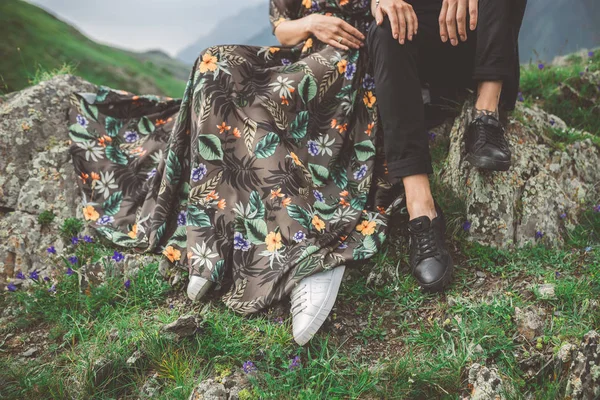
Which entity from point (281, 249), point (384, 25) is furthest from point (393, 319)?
point (384, 25)

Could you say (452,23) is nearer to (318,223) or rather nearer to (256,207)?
(318,223)

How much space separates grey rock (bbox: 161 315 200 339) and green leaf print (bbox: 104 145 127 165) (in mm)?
1726

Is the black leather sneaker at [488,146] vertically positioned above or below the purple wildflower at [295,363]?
above

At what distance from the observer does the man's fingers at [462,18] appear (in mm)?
2434

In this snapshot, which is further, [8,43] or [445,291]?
[8,43]

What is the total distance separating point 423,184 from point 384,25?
100 centimetres

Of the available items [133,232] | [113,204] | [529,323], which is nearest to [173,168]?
[133,232]

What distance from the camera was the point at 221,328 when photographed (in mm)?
2225

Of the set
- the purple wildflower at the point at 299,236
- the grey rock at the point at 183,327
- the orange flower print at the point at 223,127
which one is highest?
the orange flower print at the point at 223,127

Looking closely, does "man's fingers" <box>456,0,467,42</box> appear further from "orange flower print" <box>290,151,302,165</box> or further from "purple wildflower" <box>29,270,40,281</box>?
"purple wildflower" <box>29,270,40,281</box>

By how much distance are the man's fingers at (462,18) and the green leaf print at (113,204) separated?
268 cm

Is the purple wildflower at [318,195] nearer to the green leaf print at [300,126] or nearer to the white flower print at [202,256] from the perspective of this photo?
the green leaf print at [300,126]

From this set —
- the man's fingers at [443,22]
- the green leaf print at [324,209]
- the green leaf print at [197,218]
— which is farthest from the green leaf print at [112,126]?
the man's fingers at [443,22]

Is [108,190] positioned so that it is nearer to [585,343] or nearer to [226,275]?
[226,275]
